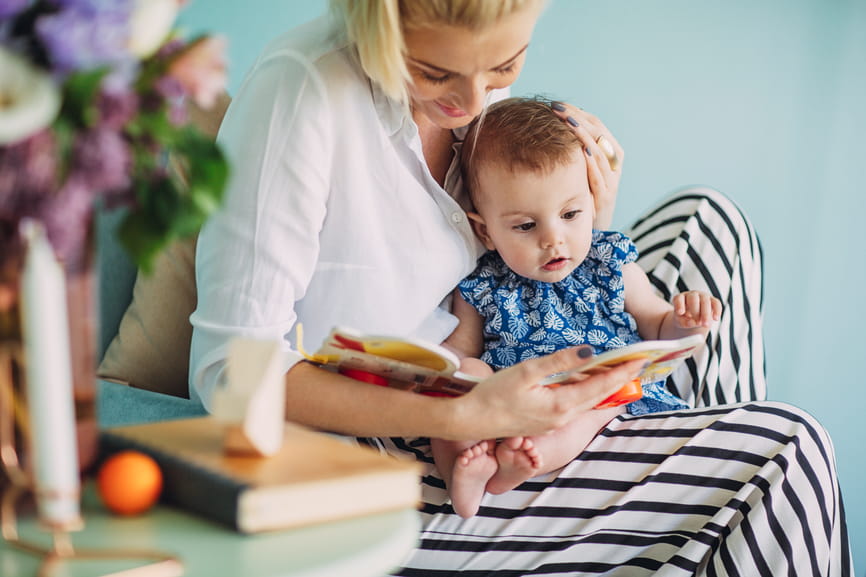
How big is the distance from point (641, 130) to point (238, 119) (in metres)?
1.63

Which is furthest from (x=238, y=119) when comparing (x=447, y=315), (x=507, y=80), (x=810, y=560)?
(x=810, y=560)

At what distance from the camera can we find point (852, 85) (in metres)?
2.80

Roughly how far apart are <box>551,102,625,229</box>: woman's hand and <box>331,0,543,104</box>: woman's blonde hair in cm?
42

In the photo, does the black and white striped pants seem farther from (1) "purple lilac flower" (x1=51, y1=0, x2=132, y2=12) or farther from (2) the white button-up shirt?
(1) "purple lilac flower" (x1=51, y1=0, x2=132, y2=12)

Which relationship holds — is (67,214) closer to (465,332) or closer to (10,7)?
(10,7)

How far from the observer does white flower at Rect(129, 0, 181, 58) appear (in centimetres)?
64

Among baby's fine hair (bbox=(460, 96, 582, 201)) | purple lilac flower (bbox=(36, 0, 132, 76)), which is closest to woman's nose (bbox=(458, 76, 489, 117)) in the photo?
baby's fine hair (bbox=(460, 96, 582, 201))

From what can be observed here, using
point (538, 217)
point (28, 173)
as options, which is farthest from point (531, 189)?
point (28, 173)

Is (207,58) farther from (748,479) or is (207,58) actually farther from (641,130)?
(641,130)

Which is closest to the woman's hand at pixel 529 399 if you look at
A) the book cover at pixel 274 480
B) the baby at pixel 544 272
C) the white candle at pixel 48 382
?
the baby at pixel 544 272

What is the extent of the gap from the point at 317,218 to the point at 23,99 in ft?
2.32

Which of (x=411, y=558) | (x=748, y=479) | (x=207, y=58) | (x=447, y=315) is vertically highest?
(x=207, y=58)

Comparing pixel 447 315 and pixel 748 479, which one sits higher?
pixel 447 315

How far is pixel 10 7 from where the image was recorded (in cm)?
62
